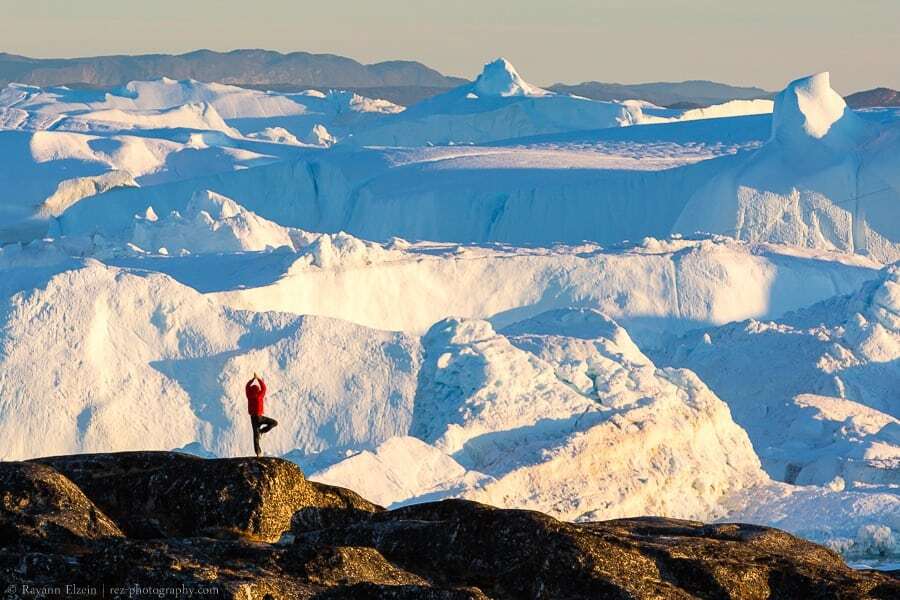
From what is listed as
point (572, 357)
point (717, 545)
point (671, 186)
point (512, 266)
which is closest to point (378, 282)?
point (512, 266)

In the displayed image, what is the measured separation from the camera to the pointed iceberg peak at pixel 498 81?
228ft

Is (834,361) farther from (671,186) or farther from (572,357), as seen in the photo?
(671,186)

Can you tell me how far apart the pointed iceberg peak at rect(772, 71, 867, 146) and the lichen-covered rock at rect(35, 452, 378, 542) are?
31.8 meters

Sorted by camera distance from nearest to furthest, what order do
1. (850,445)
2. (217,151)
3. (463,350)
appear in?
(463,350) < (850,445) < (217,151)

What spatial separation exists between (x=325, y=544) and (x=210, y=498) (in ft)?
2.11

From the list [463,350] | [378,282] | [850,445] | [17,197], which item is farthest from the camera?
[17,197]

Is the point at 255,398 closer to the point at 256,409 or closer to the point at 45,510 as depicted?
the point at 256,409

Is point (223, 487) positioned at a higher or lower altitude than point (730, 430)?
higher

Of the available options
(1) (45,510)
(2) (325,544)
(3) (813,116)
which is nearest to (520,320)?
(3) (813,116)

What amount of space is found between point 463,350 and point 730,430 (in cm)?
311

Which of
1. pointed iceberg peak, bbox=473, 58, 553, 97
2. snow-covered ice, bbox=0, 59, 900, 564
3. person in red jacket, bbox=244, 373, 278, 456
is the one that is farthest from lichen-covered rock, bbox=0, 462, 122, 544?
pointed iceberg peak, bbox=473, 58, 553, 97

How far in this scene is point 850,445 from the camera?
A: 22141 millimetres

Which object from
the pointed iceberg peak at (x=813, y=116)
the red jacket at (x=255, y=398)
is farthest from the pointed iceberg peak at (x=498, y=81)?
the red jacket at (x=255, y=398)

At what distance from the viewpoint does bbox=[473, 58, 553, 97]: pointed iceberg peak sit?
69.4 metres
